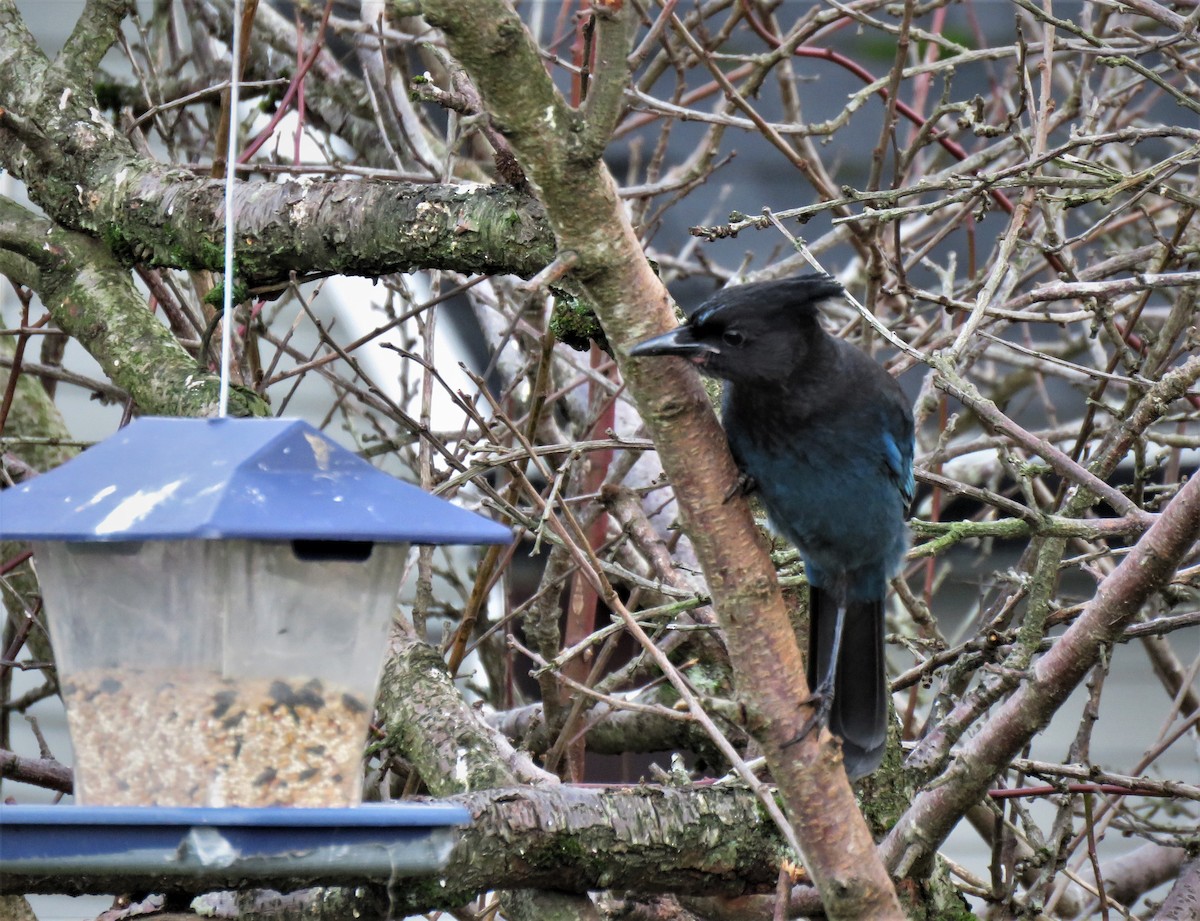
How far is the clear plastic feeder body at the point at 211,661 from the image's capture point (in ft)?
7.04

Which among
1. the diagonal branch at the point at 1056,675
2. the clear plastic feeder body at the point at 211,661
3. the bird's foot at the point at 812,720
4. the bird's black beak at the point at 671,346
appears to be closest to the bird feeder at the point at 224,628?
the clear plastic feeder body at the point at 211,661

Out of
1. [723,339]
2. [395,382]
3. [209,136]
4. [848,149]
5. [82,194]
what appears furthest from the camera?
[848,149]

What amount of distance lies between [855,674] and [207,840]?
1.78 m

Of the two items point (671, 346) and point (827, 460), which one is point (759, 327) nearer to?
point (827, 460)

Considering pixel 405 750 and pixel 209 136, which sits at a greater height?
pixel 209 136

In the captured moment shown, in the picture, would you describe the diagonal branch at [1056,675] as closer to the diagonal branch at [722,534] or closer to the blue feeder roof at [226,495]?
the diagonal branch at [722,534]

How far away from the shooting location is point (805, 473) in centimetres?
326

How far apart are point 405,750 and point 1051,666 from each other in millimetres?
1363

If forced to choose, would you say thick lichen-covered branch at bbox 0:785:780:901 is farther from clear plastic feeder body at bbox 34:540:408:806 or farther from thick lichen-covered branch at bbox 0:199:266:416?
thick lichen-covered branch at bbox 0:199:266:416

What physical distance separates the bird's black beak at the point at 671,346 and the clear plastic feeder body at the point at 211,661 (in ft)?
1.69

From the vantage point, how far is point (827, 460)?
3.32 meters

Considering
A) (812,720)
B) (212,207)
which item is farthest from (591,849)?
(212,207)

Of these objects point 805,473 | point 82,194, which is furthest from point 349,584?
point 82,194

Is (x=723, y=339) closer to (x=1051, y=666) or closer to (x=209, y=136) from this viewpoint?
(x=1051, y=666)
